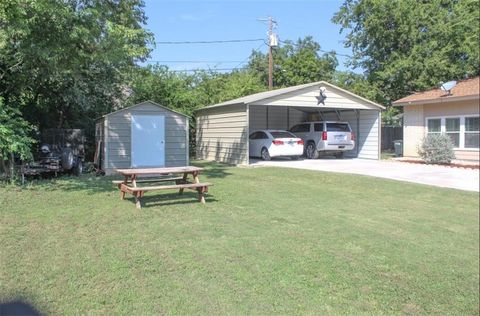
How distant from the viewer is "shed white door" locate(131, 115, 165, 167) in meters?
14.5

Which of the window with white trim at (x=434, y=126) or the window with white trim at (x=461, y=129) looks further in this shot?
the window with white trim at (x=434, y=126)

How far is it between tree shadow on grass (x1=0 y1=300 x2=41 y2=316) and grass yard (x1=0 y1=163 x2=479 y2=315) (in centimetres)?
11

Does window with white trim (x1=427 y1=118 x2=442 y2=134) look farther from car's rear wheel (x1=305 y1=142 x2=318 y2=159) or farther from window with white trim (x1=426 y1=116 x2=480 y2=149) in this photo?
car's rear wheel (x1=305 y1=142 x2=318 y2=159)

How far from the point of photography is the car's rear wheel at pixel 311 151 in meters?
20.2

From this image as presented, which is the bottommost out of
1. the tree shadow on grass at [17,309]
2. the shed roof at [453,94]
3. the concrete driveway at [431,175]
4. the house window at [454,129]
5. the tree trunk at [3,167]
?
the tree shadow on grass at [17,309]

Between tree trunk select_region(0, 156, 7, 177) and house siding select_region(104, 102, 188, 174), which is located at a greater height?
house siding select_region(104, 102, 188, 174)

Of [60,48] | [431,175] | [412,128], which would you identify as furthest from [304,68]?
[60,48]

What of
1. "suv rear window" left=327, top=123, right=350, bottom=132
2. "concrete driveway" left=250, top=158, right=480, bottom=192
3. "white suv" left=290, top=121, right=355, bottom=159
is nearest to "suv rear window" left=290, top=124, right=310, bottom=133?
"white suv" left=290, top=121, right=355, bottom=159

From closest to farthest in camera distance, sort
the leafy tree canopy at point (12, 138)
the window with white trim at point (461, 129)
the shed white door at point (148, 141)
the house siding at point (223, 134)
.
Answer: the leafy tree canopy at point (12, 138)
the shed white door at point (148, 141)
the house siding at point (223, 134)
the window with white trim at point (461, 129)

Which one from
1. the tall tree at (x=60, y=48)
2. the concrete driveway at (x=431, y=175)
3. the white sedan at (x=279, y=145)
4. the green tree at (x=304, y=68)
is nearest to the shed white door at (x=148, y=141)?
the tall tree at (x=60, y=48)

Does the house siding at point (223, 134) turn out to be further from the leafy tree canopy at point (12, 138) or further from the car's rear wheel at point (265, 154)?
the leafy tree canopy at point (12, 138)

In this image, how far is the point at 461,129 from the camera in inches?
729

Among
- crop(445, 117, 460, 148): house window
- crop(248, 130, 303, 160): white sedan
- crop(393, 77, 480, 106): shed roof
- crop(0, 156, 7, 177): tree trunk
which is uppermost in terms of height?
crop(393, 77, 480, 106): shed roof

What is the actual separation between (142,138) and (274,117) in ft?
36.7
